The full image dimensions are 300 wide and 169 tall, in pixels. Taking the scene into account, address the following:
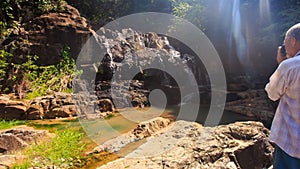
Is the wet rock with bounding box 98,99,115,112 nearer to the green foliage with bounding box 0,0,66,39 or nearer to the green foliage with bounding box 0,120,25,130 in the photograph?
the green foliage with bounding box 0,120,25,130

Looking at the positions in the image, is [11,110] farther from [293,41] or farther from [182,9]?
[182,9]

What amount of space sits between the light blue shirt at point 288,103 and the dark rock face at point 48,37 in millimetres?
10247

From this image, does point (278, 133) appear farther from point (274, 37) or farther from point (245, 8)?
point (245, 8)

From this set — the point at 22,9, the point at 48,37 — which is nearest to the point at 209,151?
the point at 48,37

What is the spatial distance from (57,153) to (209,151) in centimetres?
238

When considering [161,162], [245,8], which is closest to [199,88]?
[245,8]

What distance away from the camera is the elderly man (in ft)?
5.60

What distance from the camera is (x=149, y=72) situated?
11781 millimetres

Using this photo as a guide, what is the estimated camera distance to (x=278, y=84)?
1764mm

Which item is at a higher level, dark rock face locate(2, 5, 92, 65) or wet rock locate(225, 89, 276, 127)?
dark rock face locate(2, 5, 92, 65)

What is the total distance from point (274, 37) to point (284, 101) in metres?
10.1

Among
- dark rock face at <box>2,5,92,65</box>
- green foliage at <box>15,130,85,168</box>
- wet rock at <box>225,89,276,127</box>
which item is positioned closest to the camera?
green foliage at <box>15,130,85,168</box>

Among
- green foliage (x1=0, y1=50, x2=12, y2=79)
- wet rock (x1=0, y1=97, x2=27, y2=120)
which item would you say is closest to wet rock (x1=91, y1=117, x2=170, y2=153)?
wet rock (x1=0, y1=97, x2=27, y2=120)

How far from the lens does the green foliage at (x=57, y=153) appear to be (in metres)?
3.78
